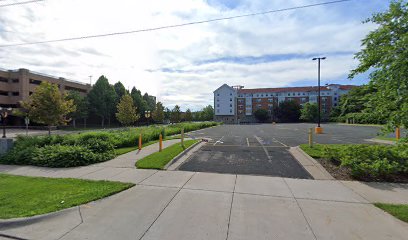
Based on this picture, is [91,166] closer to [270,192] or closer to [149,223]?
[149,223]

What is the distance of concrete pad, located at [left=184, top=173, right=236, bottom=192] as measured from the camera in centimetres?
566

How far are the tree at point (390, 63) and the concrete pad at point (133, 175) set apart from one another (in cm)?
651

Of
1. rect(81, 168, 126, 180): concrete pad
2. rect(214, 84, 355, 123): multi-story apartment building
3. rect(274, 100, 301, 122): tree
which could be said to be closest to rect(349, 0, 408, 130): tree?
rect(81, 168, 126, 180): concrete pad

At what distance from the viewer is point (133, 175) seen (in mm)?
6945

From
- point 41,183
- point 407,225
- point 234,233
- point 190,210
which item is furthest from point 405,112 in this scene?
point 41,183

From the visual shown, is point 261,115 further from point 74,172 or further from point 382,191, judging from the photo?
point 74,172

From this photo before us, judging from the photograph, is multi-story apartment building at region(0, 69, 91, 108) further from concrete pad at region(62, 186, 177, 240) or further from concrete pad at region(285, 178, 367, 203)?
concrete pad at region(285, 178, 367, 203)

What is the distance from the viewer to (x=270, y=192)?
5324 mm

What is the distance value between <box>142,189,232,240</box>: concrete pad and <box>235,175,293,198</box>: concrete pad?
0.72m

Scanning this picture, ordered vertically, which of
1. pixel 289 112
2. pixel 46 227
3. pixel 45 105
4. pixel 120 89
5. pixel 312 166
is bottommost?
pixel 46 227

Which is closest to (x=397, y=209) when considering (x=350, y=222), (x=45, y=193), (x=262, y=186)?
(x=350, y=222)

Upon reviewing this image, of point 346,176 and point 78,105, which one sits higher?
point 78,105

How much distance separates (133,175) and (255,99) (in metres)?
101

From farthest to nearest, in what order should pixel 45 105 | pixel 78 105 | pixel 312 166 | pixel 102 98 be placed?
pixel 102 98 < pixel 78 105 < pixel 45 105 < pixel 312 166
